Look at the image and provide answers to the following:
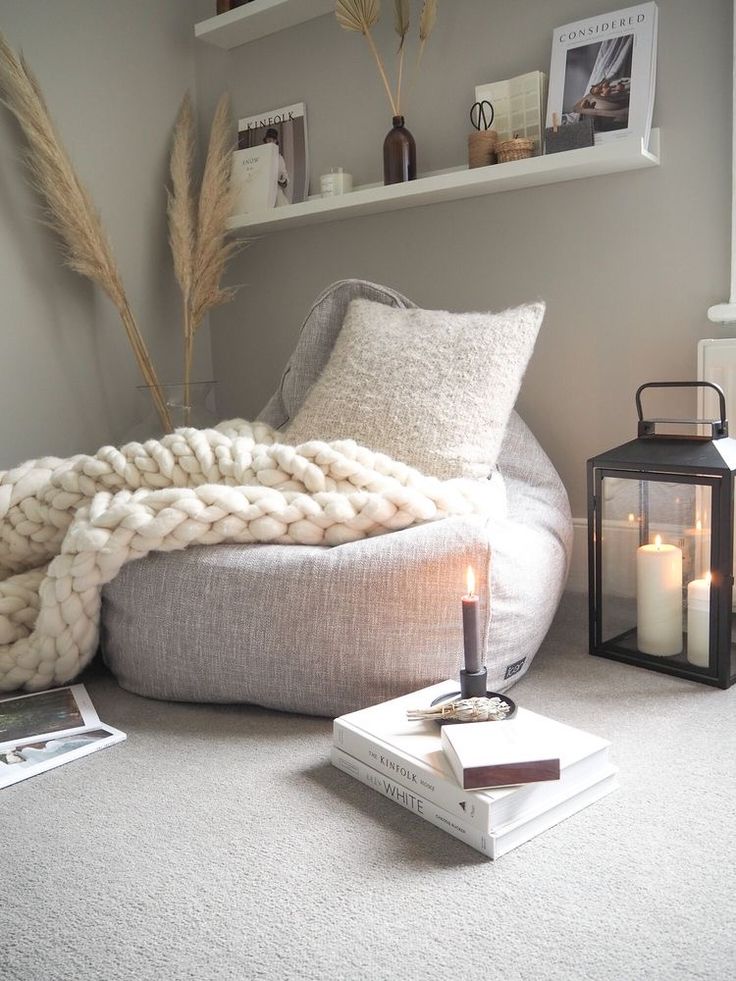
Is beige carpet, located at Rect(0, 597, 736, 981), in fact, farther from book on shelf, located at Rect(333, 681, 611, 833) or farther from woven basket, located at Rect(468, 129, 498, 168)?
woven basket, located at Rect(468, 129, 498, 168)

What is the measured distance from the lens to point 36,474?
63.9 inches

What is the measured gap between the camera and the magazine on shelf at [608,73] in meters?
1.85

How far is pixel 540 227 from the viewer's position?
2.12 meters

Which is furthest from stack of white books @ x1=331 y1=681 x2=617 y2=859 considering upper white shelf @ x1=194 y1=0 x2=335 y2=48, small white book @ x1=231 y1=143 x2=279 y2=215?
upper white shelf @ x1=194 y1=0 x2=335 y2=48

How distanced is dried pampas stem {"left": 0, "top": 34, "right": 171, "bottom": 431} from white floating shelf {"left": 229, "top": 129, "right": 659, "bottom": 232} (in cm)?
41

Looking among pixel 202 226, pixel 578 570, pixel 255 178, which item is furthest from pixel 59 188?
pixel 578 570

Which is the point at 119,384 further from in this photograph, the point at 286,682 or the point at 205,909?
the point at 205,909

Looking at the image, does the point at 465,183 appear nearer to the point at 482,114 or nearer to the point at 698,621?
the point at 482,114

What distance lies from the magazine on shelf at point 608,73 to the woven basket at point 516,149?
7 centimetres

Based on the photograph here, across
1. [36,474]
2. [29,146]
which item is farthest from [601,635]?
[29,146]

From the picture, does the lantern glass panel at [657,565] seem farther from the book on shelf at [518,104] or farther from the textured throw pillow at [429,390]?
the book on shelf at [518,104]

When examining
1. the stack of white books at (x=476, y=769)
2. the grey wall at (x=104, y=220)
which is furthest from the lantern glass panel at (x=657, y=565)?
Result: the grey wall at (x=104, y=220)

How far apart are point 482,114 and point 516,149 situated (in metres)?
0.19

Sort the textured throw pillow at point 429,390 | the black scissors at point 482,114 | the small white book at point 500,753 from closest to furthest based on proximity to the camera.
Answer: the small white book at point 500,753
the textured throw pillow at point 429,390
the black scissors at point 482,114
